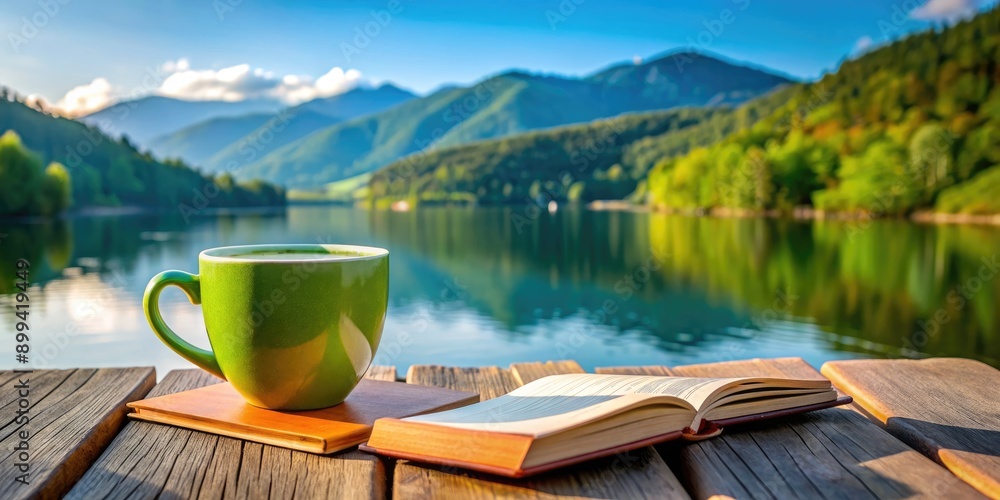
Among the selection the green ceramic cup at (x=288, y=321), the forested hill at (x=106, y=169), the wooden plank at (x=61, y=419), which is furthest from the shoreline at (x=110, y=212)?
the green ceramic cup at (x=288, y=321)

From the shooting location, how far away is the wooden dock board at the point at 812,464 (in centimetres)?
107

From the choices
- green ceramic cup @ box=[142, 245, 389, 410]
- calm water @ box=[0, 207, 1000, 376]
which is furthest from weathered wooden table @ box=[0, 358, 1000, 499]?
calm water @ box=[0, 207, 1000, 376]

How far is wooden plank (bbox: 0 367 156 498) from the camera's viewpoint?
3.63ft

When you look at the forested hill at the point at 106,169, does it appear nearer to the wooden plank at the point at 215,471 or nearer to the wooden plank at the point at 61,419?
the wooden plank at the point at 61,419

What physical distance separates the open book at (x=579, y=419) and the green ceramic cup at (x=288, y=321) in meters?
0.24

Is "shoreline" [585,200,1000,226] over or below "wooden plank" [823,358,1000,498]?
below

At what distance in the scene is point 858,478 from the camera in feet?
3.64

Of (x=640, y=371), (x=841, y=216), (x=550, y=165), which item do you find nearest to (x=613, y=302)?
(x=640, y=371)

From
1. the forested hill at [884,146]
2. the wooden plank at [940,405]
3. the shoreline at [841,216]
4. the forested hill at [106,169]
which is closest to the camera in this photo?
the wooden plank at [940,405]

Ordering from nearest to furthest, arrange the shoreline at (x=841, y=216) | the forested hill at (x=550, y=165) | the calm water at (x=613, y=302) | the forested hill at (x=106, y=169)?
the calm water at (x=613, y=302) < the shoreline at (x=841, y=216) < the forested hill at (x=106, y=169) < the forested hill at (x=550, y=165)

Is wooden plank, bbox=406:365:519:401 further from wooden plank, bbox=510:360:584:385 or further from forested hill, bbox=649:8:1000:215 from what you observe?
forested hill, bbox=649:8:1000:215

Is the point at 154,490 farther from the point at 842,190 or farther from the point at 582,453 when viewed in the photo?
the point at 842,190

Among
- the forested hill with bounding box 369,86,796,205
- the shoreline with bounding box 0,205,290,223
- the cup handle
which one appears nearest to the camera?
the cup handle

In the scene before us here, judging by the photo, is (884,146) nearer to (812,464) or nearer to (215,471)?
(812,464)
